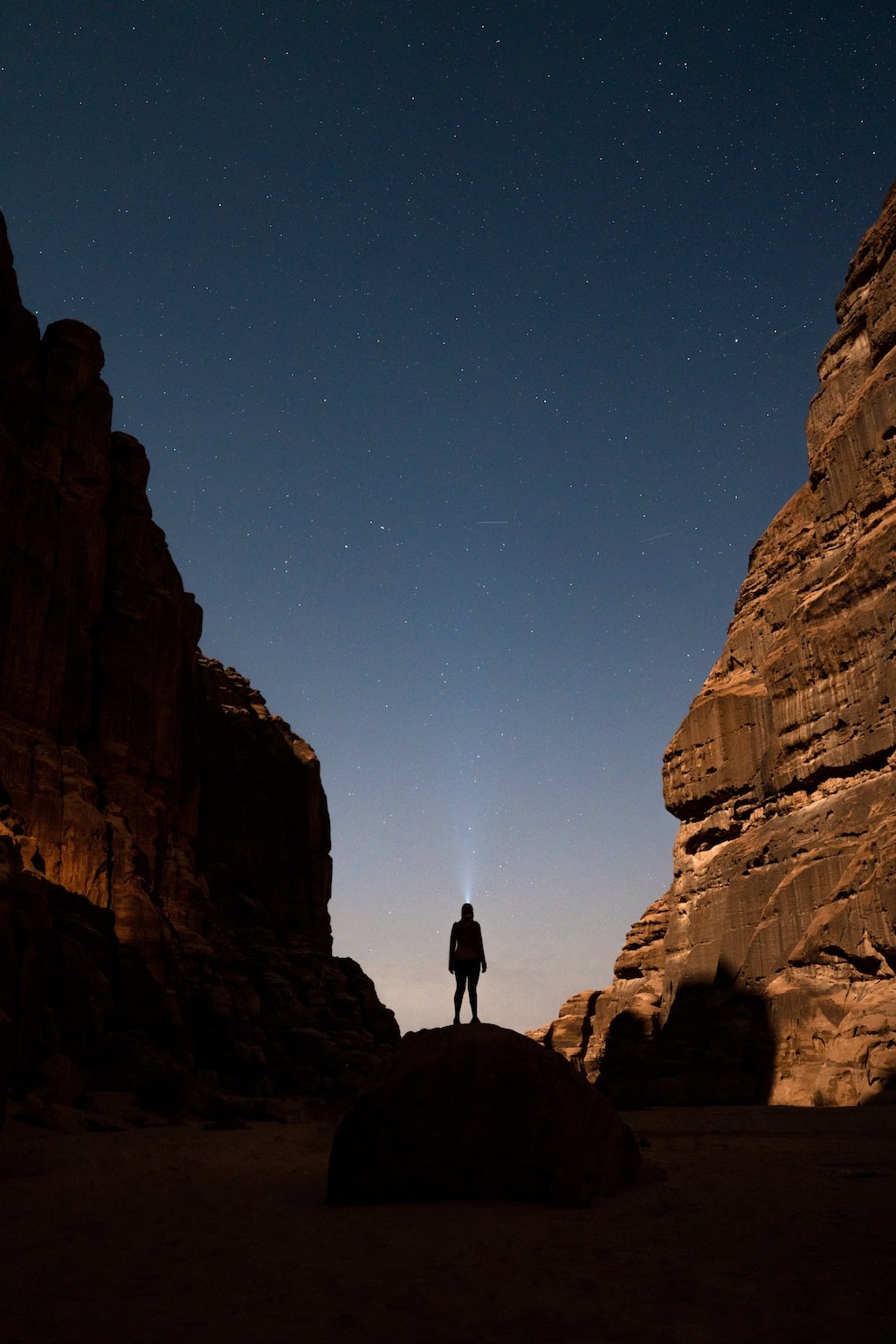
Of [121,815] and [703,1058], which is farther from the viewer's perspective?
[121,815]

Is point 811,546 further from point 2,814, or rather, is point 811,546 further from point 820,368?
point 2,814

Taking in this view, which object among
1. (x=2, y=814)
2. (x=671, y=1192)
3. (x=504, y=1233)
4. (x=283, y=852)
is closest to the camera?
(x=504, y=1233)

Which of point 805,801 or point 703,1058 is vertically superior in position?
point 805,801

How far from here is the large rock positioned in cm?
813

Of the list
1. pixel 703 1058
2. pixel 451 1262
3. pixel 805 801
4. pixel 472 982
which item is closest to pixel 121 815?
pixel 703 1058

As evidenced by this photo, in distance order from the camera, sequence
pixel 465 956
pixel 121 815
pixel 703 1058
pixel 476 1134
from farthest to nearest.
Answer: pixel 121 815
pixel 703 1058
pixel 465 956
pixel 476 1134

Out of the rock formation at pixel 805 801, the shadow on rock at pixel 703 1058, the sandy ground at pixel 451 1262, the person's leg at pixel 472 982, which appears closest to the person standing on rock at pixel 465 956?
the person's leg at pixel 472 982

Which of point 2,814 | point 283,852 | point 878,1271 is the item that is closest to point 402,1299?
point 878,1271

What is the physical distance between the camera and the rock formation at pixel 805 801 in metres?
29.4

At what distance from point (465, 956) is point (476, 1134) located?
19.8 feet

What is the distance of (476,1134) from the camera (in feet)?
27.1

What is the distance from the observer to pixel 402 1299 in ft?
17.9

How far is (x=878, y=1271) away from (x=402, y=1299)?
2.81 meters

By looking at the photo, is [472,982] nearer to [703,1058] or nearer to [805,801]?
[703,1058]
